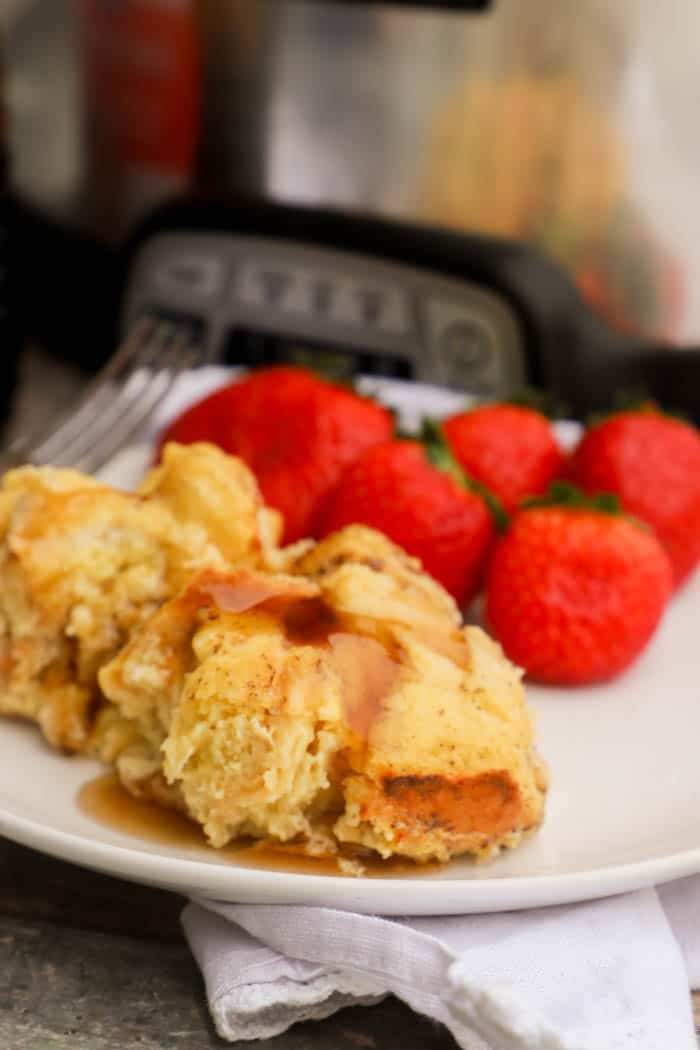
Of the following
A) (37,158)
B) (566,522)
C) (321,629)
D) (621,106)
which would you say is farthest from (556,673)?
(37,158)

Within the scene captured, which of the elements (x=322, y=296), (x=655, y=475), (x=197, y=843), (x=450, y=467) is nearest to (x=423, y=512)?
(x=450, y=467)

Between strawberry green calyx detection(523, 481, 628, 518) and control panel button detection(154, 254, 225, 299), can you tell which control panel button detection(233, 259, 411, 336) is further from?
strawberry green calyx detection(523, 481, 628, 518)

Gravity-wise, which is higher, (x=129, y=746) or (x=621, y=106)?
(x=621, y=106)

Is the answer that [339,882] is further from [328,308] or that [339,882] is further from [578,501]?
[328,308]

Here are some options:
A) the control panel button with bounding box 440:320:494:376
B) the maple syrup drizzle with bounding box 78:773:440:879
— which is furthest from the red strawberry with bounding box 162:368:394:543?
the maple syrup drizzle with bounding box 78:773:440:879

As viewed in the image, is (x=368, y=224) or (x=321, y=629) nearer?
(x=321, y=629)

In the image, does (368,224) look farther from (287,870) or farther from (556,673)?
(287,870)
